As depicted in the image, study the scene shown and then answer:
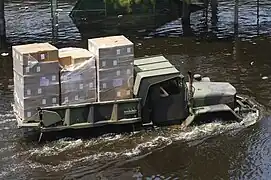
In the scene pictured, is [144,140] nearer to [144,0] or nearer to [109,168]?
[109,168]

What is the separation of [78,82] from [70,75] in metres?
0.31

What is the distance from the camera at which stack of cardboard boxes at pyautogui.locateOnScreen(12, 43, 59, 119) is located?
16.4 metres

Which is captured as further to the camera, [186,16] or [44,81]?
[186,16]

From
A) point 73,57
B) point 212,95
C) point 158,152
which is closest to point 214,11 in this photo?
point 212,95

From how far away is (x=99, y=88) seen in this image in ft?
56.2

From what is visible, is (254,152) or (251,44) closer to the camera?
(254,152)

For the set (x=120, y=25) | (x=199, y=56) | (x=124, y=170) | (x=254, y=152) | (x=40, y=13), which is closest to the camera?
(x=124, y=170)

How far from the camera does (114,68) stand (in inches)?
674

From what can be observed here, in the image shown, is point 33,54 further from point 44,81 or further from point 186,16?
point 186,16

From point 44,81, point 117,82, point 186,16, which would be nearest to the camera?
point 44,81

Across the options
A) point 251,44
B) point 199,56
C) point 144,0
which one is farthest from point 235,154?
point 144,0

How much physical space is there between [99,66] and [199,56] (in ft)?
37.1

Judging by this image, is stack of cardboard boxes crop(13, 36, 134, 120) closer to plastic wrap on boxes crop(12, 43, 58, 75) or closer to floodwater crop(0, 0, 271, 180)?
plastic wrap on boxes crop(12, 43, 58, 75)

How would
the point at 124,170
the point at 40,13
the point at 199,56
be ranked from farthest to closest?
the point at 40,13, the point at 199,56, the point at 124,170
